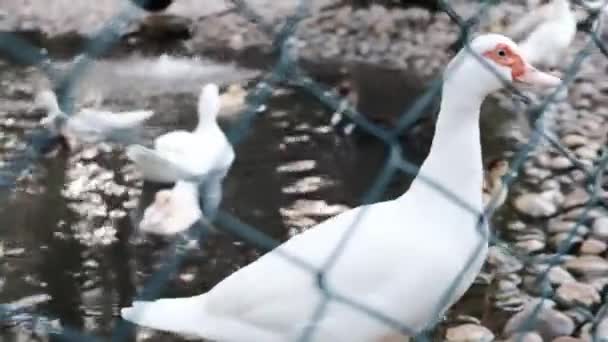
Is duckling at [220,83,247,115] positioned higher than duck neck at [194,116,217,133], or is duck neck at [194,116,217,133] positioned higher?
duck neck at [194,116,217,133]

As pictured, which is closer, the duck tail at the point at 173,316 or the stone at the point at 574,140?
the duck tail at the point at 173,316

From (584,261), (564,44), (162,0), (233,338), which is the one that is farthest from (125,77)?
(233,338)

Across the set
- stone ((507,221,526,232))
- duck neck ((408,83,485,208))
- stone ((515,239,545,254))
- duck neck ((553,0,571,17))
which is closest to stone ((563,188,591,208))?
stone ((507,221,526,232))

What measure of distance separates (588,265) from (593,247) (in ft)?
0.38

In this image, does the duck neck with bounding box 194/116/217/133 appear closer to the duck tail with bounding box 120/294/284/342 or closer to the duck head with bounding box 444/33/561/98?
the duck tail with bounding box 120/294/284/342

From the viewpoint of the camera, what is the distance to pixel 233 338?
2.08m

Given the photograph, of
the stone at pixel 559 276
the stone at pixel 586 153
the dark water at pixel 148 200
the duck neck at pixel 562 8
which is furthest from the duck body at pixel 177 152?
the duck neck at pixel 562 8

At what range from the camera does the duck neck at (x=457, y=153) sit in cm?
183

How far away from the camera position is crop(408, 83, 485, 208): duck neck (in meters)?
1.83

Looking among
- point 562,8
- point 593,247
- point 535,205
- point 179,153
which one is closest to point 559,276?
point 593,247

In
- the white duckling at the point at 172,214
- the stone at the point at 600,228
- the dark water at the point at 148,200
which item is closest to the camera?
the dark water at the point at 148,200

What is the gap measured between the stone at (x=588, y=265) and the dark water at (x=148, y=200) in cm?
29

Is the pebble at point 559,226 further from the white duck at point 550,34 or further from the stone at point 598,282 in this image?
the white duck at point 550,34

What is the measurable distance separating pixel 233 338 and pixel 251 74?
332cm
